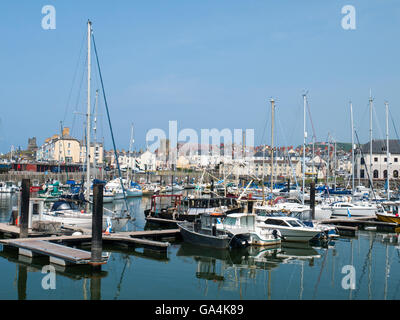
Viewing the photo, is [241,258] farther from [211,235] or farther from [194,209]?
[194,209]

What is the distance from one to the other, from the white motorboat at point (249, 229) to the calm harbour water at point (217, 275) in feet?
3.23

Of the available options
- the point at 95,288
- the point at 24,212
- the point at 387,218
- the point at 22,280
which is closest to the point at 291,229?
the point at 387,218

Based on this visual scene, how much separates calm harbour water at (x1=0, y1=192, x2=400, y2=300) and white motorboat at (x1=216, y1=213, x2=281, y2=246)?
38.7 inches

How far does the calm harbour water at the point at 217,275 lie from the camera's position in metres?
19.9

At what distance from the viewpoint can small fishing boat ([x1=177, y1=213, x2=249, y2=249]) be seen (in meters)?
29.5

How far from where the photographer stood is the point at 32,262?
24922mm

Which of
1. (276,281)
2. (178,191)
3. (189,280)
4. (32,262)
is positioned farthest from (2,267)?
(178,191)

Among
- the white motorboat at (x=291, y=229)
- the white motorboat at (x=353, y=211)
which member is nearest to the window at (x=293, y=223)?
the white motorboat at (x=291, y=229)

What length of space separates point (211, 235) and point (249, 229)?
325 cm

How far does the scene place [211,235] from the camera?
30062 millimetres

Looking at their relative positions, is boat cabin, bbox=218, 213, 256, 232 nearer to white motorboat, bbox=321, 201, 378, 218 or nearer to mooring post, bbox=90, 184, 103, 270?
mooring post, bbox=90, 184, 103, 270

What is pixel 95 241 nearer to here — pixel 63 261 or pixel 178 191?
pixel 63 261

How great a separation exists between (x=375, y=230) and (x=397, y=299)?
23.5 metres

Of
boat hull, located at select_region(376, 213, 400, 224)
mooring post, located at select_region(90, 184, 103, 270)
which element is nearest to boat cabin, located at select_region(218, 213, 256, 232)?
mooring post, located at select_region(90, 184, 103, 270)
